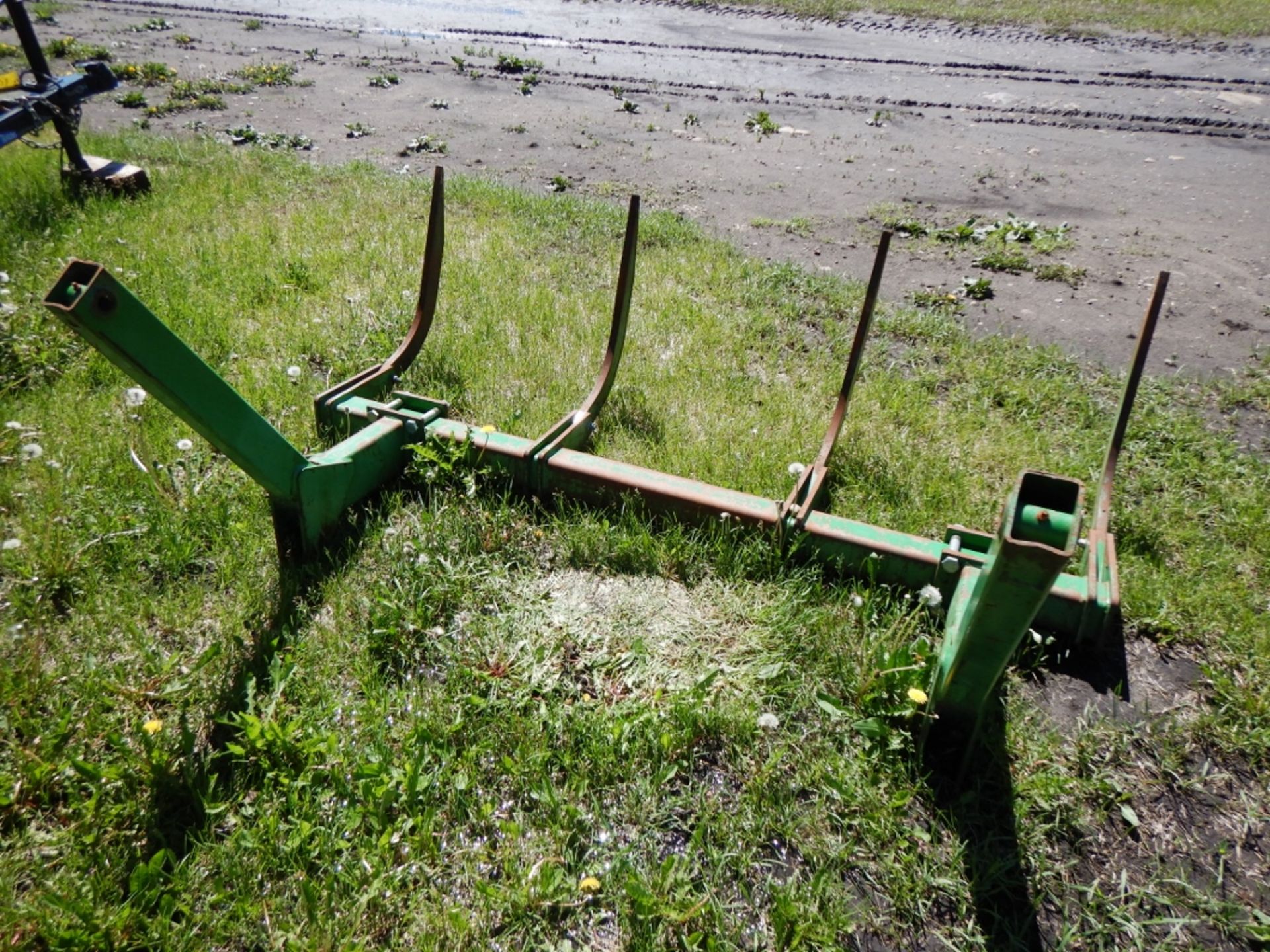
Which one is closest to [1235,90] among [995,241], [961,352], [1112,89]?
[1112,89]

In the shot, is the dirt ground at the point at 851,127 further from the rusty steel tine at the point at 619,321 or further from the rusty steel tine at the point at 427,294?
the rusty steel tine at the point at 427,294

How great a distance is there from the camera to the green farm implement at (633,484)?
161 cm

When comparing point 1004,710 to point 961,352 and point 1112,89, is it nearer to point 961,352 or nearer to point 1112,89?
point 961,352

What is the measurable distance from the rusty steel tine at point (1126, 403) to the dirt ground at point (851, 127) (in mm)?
1451

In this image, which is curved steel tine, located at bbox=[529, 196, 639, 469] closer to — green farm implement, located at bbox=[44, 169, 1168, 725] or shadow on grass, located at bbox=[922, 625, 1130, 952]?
green farm implement, located at bbox=[44, 169, 1168, 725]

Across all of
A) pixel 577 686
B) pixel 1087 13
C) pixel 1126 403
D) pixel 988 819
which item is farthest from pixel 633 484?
pixel 1087 13

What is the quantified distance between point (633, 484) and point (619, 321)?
2.22 feet

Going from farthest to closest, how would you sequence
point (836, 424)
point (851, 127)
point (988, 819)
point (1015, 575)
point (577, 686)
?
point (851, 127), point (836, 424), point (577, 686), point (988, 819), point (1015, 575)

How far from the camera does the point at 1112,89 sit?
900 cm

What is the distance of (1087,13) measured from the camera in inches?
494

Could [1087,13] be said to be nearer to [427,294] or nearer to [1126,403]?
[1126,403]

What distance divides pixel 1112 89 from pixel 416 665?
9.82 metres

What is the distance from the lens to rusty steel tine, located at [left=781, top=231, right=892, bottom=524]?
2598 millimetres

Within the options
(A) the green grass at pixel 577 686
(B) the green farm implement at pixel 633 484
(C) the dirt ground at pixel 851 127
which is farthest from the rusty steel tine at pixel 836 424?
(C) the dirt ground at pixel 851 127
